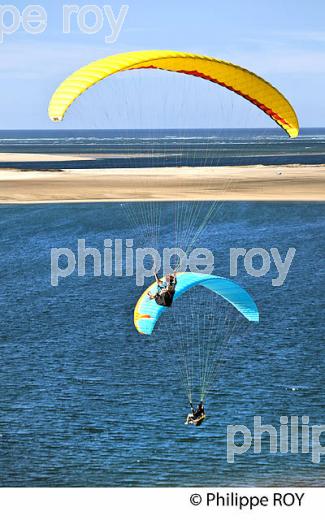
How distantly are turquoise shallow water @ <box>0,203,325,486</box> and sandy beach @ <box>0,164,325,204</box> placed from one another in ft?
98.0

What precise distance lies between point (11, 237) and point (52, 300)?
1798cm

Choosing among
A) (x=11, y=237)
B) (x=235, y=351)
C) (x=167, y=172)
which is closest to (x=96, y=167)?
(x=167, y=172)

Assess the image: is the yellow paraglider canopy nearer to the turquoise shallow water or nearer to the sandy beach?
the turquoise shallow water

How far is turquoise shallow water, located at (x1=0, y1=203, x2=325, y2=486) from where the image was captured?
2122 centimetres

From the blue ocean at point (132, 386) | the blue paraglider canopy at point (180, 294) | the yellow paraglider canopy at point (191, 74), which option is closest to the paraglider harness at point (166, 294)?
the blue paraglider canopy at point (180, 294)

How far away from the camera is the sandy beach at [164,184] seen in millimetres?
70750

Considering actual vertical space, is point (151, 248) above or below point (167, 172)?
below

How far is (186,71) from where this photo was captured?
2156 centimetres

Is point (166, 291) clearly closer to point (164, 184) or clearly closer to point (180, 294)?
point (180, 294)

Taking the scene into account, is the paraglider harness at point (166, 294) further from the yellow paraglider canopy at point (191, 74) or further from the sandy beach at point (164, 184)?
the sandy beach at point (164, 184)

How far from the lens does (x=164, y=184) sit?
79062 millimetres

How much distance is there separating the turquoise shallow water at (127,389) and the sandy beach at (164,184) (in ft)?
98.0

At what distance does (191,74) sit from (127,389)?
8461mm

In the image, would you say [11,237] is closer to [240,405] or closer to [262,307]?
[262,307]
